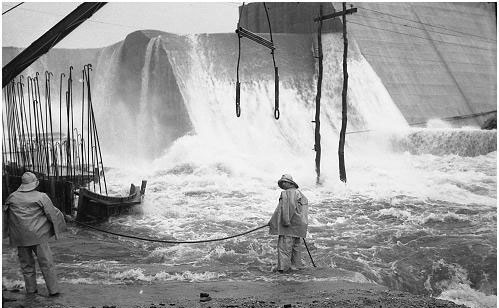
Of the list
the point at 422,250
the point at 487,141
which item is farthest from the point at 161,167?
the point at 487,141

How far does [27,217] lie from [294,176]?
5108 mm

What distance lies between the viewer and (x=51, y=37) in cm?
559

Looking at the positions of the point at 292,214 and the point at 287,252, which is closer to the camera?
the point at 292,214

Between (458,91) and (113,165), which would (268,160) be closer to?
(113,165)

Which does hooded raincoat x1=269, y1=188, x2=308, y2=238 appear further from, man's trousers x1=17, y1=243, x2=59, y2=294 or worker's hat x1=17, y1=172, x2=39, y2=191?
worker's hat x1=17, y1=172, x2=39, y2=191

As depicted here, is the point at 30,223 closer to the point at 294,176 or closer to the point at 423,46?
the point at 294,176

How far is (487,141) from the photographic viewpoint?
1529 centimetres

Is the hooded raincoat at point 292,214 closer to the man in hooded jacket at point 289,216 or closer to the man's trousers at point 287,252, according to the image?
the man in hooded jacket at point 289,216

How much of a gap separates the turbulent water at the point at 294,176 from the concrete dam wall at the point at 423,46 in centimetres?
84

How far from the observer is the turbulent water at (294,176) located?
6.57 metres

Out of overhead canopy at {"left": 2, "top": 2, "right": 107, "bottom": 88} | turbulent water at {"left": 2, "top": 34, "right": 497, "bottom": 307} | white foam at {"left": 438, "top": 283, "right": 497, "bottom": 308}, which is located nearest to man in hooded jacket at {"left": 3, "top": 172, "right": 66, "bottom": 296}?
turbulent water at {"left": 2, "top": 34, "right": 497, "bottom": 307}

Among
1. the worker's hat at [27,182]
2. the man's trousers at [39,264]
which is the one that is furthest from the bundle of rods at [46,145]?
the man's trousers at [39,264]

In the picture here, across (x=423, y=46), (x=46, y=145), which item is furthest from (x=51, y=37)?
(x=423, y=46)

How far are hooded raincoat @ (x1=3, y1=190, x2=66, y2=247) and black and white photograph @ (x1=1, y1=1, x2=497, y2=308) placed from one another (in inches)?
0.6
